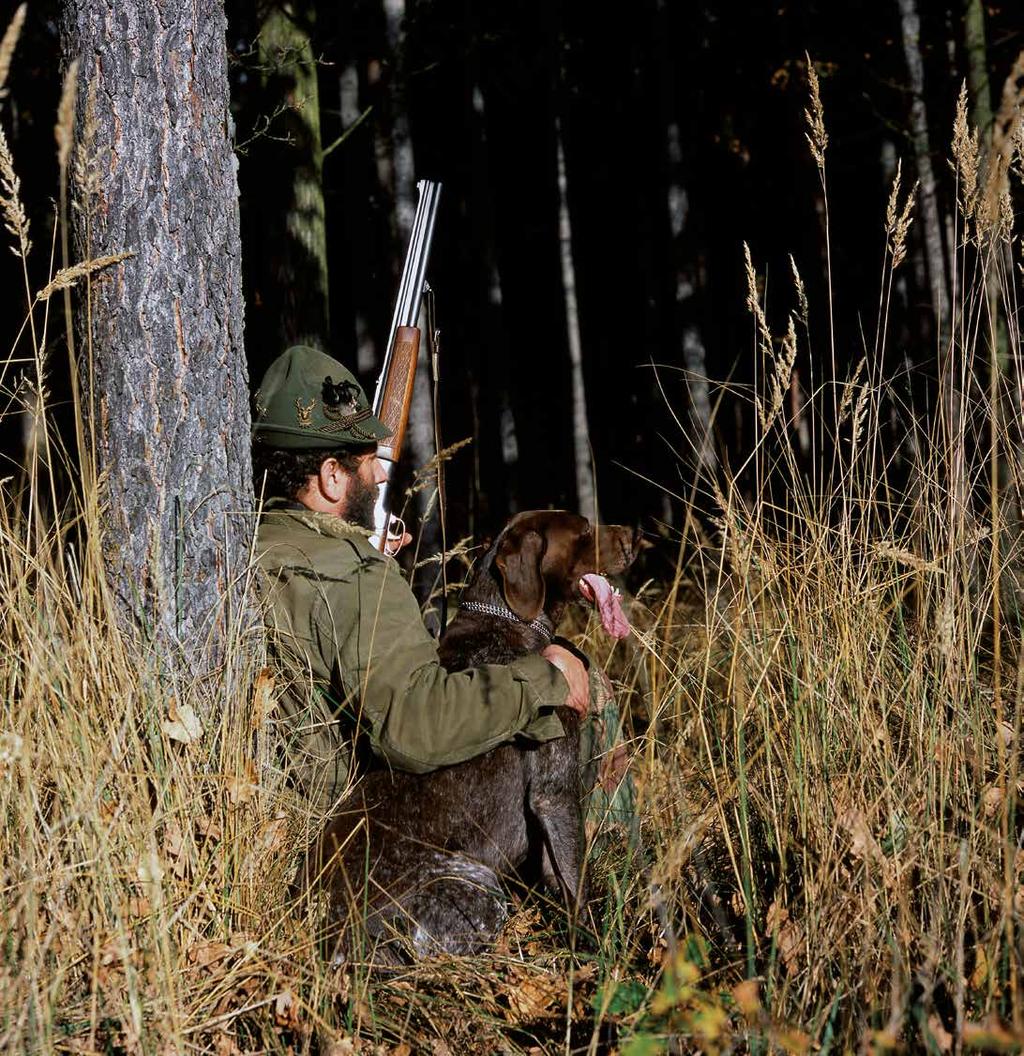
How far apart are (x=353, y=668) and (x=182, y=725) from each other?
1.68 ft

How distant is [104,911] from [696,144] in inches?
562

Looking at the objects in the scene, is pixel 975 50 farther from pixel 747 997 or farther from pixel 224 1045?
pixel 224 1045

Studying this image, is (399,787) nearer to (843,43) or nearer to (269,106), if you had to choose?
(269,106)

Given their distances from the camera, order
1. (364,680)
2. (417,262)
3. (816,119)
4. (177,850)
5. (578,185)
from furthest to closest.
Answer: (578,185)
(417,262)
(816,119)
(364,680)
(177,850)

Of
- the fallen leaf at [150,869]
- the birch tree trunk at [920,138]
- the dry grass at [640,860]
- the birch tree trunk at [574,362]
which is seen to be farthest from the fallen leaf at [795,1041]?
the birch tree trunk at [574,362]

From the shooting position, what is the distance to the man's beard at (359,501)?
147 inches

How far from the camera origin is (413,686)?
3.16m

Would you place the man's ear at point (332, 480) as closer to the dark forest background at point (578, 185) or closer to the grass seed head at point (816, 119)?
the grass seed head at point (816, 119)

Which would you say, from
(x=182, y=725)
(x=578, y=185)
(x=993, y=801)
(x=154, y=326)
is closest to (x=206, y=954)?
(x=182, y=725)

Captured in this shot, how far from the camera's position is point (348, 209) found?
380 inches

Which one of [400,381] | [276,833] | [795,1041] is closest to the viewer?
[795,1041]

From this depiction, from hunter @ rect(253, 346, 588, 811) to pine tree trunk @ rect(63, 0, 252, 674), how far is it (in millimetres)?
217

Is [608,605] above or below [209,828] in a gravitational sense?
above

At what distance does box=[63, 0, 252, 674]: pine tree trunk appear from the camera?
3.14 metres
